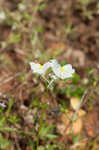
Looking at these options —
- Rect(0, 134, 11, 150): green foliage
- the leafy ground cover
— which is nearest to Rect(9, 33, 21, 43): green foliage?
the leafy ground cover

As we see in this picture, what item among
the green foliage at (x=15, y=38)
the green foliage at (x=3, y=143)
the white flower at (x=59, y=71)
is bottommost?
the green foliage at (x=3, y=143)

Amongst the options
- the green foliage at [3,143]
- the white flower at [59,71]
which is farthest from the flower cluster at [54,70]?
the green foliage at [3,143]

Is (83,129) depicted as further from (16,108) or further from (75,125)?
(16,108)

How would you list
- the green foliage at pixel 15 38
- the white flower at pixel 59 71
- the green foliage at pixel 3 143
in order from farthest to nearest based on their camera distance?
1. the green foliage at pixel 15 38
2. the green foliage at pixel 3 143
3. the white flower at pixel 59 71

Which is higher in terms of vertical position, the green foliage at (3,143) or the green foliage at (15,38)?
the green foliage at (15,38)

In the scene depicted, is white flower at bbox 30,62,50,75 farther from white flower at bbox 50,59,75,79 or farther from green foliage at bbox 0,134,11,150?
green foliage at bbox 0,134,11,150

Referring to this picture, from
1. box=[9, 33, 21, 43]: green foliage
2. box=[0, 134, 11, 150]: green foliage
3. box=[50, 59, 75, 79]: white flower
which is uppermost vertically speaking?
box=[9, 33, 21, 43]: green foliage

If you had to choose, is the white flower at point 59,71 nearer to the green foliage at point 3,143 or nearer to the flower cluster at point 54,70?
the flower cluster at point 54,70

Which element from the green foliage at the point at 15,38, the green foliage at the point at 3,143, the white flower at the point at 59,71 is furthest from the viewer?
the green foliage at the point at 15,38

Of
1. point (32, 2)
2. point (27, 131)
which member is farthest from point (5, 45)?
point (27, 131)
